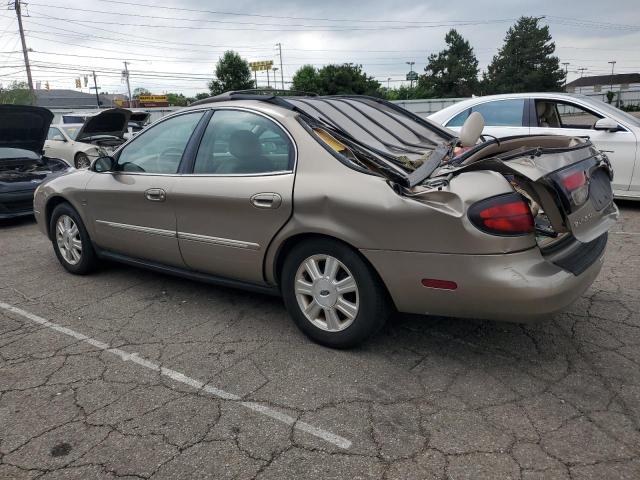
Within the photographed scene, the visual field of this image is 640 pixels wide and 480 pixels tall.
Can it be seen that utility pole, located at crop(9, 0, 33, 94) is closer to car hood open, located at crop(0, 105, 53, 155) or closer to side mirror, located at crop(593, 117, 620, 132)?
car hood open, located at crop(0, 105, 53, 155)

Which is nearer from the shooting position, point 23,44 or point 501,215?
point 501,215

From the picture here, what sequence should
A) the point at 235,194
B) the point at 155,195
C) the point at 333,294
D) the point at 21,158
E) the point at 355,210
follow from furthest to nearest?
the point at 21,158, the point at 155,195, the point at 235,194, the point at 333,294, the point at 355,210

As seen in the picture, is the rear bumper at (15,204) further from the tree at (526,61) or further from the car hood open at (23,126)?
the tree at (526,61)

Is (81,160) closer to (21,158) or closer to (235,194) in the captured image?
(21,158)

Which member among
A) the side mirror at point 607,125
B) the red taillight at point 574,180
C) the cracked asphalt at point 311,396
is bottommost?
the cracked asphalt at point 311,396

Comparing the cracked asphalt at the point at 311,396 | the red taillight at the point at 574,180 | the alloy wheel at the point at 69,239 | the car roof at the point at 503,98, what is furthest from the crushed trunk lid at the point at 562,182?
the car roof at the point at 503,98

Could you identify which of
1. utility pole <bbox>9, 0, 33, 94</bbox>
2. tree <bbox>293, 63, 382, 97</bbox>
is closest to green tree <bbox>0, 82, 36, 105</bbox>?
utility pole <bbox>9, 0, 33, 94</bbox>

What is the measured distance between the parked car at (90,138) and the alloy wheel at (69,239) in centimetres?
639

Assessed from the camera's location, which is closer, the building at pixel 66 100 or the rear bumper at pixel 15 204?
the rear bumper at pixel 15 204

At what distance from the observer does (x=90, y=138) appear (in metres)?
12.8

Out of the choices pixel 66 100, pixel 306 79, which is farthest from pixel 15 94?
pixel 66 100

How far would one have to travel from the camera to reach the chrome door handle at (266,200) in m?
3.29

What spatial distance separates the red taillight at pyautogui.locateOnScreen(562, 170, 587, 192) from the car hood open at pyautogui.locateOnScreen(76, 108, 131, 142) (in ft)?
32.1

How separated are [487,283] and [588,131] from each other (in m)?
5.34
